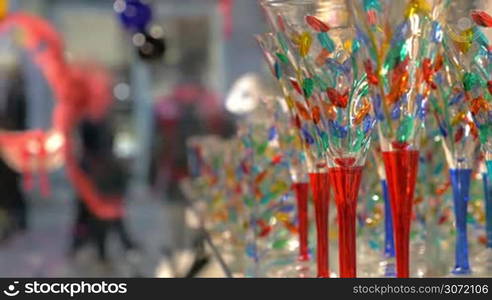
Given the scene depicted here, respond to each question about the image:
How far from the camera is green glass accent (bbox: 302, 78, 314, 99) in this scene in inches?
43.8

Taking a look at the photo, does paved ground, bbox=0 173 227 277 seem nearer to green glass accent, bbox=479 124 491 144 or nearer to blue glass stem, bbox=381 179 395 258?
blue glass stem, bbox=381 179 395 258

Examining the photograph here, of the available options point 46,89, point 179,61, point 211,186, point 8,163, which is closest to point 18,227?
point 8,163

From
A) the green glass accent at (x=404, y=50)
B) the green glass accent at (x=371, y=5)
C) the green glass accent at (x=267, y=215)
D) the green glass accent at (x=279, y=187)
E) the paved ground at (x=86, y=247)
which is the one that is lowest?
the paved ground at (x=86, y=247)

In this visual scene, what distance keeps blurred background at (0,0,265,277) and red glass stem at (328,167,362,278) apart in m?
4.88

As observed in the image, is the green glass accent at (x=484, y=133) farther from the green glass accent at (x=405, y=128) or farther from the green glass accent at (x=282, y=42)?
the green glass accent at (x=282, y=42)

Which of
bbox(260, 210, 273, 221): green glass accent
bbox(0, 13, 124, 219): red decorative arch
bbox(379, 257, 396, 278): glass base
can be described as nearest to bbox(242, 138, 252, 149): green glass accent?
bbox(260, 210, 273, 221): green glass accent

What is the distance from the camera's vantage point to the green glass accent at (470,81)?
107 centimetres

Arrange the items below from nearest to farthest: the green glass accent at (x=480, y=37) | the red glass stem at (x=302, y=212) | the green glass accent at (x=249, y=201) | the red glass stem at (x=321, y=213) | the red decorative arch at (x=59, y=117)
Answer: the green glass accent at (x=480, y=37) < the red glass stem at (x=321, y=213) < the red glass stem at (x=302, y=212) < the green glass accent at (x=249, y=201) < the red decorative arch at (x=59, y=117)

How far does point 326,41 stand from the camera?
1.07 metres

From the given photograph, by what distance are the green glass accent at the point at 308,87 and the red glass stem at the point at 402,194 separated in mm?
125

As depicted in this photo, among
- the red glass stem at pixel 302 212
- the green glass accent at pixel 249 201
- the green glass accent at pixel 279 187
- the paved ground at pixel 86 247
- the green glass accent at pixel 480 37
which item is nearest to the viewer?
the green glass accent at pixel 480 37

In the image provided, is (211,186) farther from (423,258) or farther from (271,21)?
(271,21)

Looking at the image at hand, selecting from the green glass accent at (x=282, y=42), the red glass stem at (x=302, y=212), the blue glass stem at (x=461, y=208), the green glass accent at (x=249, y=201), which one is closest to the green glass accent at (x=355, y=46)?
the green glass accent at (x=282, y=42)

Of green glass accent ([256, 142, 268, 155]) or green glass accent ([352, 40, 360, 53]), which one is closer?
green glass accent ([352, 40, 360, 53])
